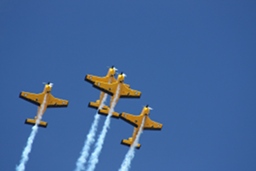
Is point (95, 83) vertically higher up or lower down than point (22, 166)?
higher up

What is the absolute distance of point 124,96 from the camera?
634 feet

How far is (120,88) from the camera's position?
630 feet

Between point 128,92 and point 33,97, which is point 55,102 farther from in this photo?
point 128,92

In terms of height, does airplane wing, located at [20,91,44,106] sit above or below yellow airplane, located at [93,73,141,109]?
below

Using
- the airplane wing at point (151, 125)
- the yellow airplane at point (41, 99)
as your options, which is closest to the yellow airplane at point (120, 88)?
the airplane wing at point (151, 125)

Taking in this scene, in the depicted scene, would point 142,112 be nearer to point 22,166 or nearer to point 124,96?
point 124,96

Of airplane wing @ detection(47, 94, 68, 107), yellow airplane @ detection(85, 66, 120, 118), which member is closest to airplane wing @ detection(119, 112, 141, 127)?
yellow airplane @ detection(85, 66, 120, 118)

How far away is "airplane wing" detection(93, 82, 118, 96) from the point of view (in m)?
189

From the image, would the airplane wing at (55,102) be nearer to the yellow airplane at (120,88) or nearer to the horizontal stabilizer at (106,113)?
the horizontal stabilizer at (106,113)

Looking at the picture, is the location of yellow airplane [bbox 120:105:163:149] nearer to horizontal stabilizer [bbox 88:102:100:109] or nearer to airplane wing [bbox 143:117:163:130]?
airplane wing [bbox 143:117:163:130]

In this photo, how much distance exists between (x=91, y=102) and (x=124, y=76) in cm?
716

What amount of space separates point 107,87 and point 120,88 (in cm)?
276

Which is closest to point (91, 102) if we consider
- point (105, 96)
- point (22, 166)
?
point (105, 96)

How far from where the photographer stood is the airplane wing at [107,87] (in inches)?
7446
